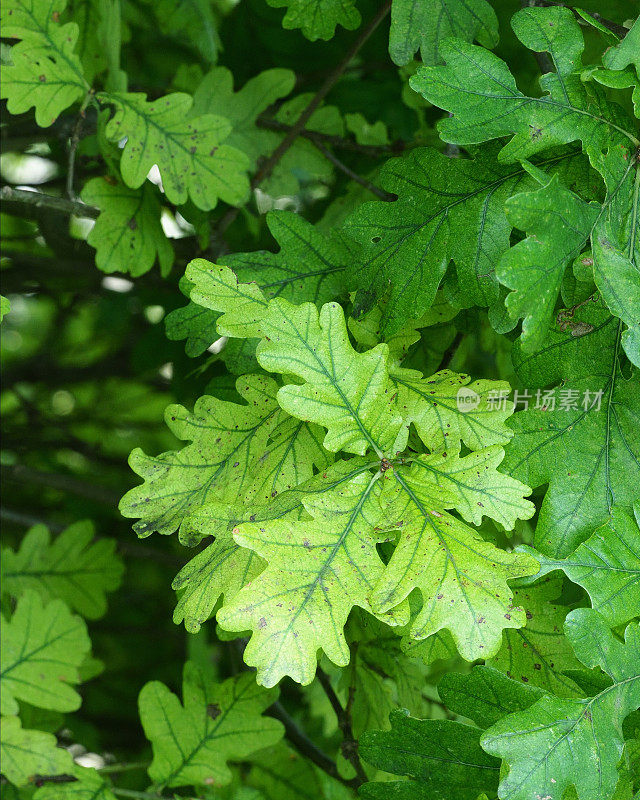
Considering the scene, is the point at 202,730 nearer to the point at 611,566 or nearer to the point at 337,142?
the point at 611,566

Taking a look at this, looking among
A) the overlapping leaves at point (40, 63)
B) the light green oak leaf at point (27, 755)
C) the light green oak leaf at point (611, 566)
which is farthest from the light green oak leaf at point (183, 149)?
the light green oak leaf at point (27, 755)

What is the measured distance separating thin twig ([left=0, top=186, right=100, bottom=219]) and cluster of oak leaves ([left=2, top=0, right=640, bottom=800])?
1.02 feet

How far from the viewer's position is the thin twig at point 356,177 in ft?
3.83

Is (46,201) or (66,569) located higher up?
(46,201)

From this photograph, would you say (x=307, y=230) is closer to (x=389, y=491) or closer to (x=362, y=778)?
(x=389, y=491)

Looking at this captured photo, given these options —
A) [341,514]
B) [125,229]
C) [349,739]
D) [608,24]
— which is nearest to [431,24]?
[608,24]

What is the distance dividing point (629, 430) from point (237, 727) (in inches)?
28.9

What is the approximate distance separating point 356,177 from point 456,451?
2.04ft

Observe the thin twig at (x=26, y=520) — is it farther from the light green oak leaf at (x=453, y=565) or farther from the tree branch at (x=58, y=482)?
the light green oak leaf at (x=453, y=565)

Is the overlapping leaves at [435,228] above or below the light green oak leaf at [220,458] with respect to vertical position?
above

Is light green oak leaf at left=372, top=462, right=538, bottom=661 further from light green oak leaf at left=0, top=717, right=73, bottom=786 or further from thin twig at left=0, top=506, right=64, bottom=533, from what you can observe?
thin twig at left=0, top=506, right=64, bottom=533

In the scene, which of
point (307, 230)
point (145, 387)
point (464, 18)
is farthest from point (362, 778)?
point (145, 387)

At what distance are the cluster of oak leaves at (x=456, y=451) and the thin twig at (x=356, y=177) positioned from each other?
0.83ft

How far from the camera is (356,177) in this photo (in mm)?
1204
